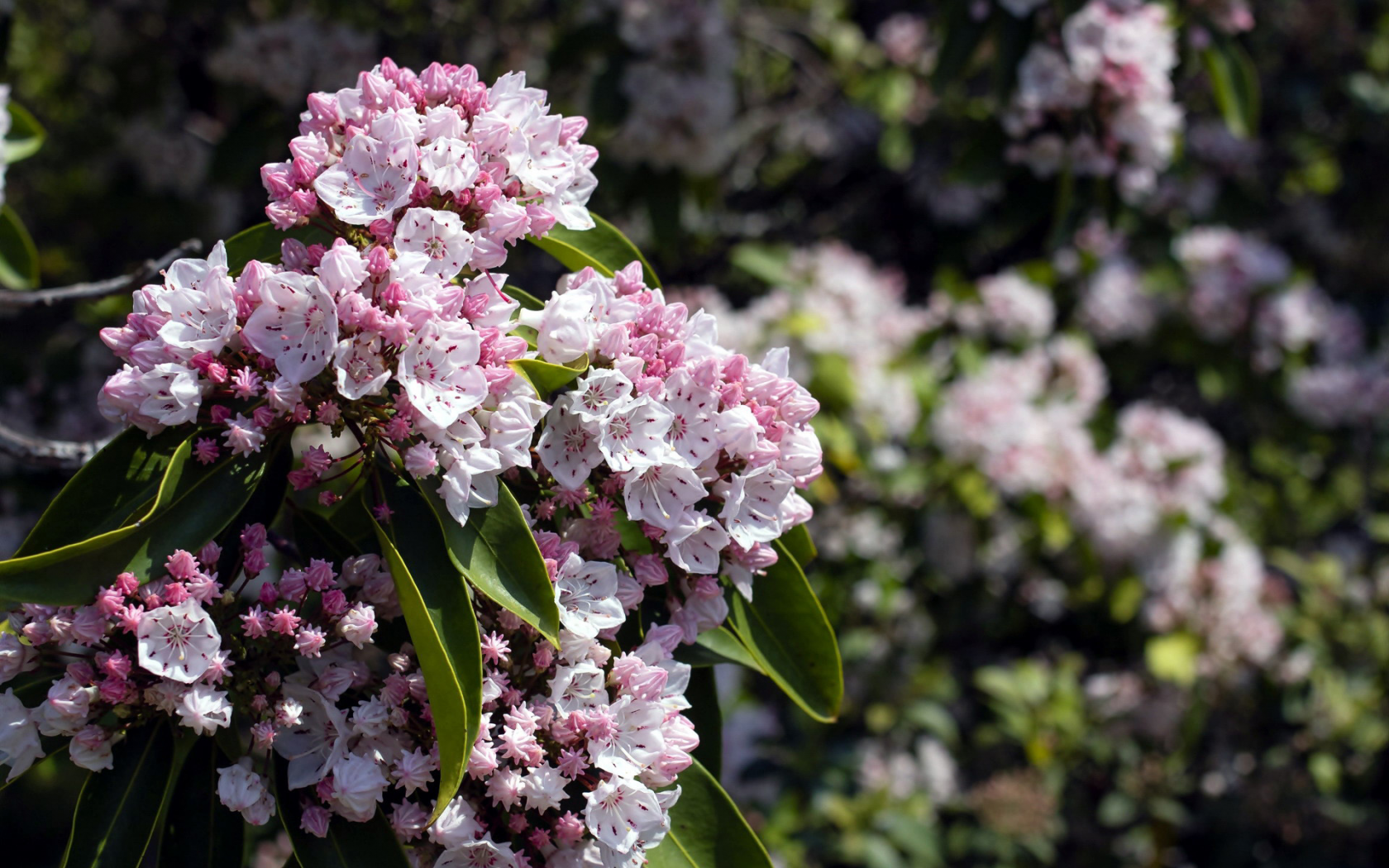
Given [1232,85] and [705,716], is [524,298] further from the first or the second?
[1232,85]

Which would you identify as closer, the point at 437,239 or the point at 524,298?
the point at 437,239

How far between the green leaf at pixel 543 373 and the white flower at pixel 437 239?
127 mm

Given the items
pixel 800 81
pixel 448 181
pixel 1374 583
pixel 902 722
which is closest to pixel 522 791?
pixel 448 181

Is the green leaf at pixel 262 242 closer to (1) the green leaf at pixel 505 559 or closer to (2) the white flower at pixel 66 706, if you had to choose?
(1) the green leaf at pixel 505 559

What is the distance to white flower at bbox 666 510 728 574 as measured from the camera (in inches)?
50.9

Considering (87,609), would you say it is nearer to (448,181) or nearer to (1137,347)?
(448,181)

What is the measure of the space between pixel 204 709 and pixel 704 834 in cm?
62

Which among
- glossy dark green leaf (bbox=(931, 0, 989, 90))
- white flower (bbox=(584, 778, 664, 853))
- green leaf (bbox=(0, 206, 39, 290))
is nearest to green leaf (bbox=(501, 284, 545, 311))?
white flower (bbox=(584, 778, 664, 853))

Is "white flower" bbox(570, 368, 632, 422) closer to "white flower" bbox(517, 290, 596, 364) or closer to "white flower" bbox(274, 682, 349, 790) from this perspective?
"white flower" bbox(517, 290, 596, 364)

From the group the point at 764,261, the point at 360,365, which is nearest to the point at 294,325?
the point at 360,365

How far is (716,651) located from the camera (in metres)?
1.51

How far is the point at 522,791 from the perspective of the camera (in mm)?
1244

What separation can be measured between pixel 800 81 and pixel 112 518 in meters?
4.63

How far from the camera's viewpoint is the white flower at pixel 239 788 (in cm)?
121
